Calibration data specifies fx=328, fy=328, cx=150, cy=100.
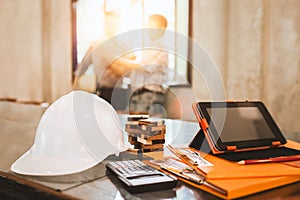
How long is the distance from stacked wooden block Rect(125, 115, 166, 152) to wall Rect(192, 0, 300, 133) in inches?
52.8

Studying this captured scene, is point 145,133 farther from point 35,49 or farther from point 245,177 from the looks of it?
point 35,49

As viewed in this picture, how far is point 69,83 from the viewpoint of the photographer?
12.2ft

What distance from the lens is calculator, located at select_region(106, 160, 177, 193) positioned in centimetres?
54

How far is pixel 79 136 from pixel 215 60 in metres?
1.87

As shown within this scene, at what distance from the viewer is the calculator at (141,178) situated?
1.76 ft

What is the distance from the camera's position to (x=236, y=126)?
2.55 ft

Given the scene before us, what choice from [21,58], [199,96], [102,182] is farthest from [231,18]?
[21,58]

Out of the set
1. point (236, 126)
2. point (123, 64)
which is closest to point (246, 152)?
point (236, 126)

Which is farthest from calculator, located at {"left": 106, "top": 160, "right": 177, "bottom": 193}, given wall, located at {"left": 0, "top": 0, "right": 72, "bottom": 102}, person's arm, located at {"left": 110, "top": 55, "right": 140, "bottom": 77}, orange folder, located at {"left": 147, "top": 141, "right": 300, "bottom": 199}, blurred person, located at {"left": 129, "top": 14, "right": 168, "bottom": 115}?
wall, located at {"left": 0, "top": 0, "right": 72, "bottom": 102}

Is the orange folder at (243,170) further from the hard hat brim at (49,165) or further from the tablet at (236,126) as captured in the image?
the hard hat brim at (49,165)

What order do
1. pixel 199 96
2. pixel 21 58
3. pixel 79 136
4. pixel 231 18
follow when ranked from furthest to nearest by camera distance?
pixel 21 58 < pixel 199 96 < pixel 231 18 < pixel 79 136

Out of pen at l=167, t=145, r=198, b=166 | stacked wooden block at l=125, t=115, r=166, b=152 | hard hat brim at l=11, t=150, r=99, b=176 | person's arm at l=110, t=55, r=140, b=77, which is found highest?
person's arm at l=110, t=55, r=140, b=77

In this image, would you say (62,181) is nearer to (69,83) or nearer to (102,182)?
(102,182)

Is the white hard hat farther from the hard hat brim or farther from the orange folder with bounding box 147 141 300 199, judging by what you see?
the orange folder with bounding box 147 141 300 199
